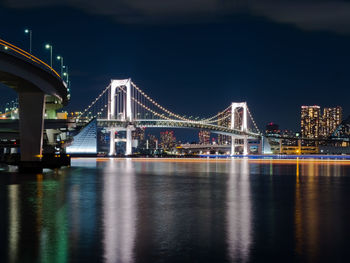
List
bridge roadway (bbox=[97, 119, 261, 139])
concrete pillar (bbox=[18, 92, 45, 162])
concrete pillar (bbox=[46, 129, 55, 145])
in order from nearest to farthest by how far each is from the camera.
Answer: concrete pillar (bbox=[18, 92, 45, 162]), concrete pillar (bbox=[46, 129, 55, 145]), bridge roadway (bbox=[97, 119, 261, 139])

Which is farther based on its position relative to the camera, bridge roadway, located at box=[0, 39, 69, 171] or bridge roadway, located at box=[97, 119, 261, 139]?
bridge roadway, located at box=[97, 119, 261, 139]

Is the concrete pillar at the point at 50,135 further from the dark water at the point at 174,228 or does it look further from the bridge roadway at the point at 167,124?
the dark water at the point at 174,228

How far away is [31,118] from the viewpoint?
39.1 meters

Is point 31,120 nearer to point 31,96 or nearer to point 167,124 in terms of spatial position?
point 31,96

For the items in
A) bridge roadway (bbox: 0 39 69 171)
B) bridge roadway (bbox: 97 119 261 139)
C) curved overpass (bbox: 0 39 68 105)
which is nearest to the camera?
curved overpass (bbox: 0 39 68 105)

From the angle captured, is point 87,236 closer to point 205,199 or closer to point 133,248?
point 133,248

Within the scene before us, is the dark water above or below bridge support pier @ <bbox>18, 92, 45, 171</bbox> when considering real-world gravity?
below

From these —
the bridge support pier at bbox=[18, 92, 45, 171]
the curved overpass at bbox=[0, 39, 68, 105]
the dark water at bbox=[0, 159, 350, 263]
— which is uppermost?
the curved overpass at bbox=[0, 39, 68, 105]

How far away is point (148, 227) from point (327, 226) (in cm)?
487

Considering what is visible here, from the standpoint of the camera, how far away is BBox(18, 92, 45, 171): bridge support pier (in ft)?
128

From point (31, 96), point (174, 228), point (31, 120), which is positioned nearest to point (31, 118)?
point (31, 120)

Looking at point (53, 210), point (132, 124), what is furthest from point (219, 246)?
point (132, 124)

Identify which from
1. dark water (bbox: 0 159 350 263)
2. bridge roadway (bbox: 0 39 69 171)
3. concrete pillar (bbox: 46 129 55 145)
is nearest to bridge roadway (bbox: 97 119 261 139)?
concrete pillar (bbox: 46 129 55 145)

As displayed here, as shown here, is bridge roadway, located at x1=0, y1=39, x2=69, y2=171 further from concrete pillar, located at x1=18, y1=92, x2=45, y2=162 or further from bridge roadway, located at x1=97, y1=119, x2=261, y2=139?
bridge roadway, located at x1=97, y1=119, x2=261, y2=139
